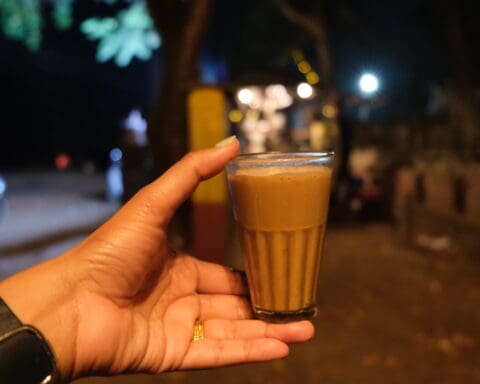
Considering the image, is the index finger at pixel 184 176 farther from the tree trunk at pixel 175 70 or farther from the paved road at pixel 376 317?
the tree trunk at pixel 175 70

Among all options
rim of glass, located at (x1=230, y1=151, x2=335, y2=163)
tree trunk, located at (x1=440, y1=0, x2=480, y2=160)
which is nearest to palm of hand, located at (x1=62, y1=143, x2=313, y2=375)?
rim of glass, located at (x1=230, y1=151, x2=335, y2=163)

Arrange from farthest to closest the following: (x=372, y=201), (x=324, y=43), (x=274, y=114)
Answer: (x=274, y=114) → (x=324, y=43) → (x=372, y=201)

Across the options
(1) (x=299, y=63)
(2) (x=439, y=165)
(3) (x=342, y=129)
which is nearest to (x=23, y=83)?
(1) (x=299, y=63)

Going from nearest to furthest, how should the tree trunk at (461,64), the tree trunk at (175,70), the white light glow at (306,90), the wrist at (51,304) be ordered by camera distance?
the wrist at (51,304)
the tree trunk at (175,70)
the white light glow at (306,90)
the tree trunk at (461,64)

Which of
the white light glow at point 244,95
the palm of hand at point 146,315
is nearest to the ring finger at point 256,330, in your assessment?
the palm of hand at point 146,315

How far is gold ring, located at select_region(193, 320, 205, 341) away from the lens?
2.20m

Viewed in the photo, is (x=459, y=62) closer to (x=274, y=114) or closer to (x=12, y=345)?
(x=274, y=114)

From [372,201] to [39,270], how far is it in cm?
915

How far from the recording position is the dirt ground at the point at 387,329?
402 centimetres

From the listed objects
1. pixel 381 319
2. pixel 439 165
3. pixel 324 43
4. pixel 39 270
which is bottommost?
pixel 381 319

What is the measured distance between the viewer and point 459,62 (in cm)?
1070

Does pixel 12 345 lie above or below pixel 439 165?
above

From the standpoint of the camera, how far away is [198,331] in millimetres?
2234

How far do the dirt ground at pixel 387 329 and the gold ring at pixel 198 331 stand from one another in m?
1.98
